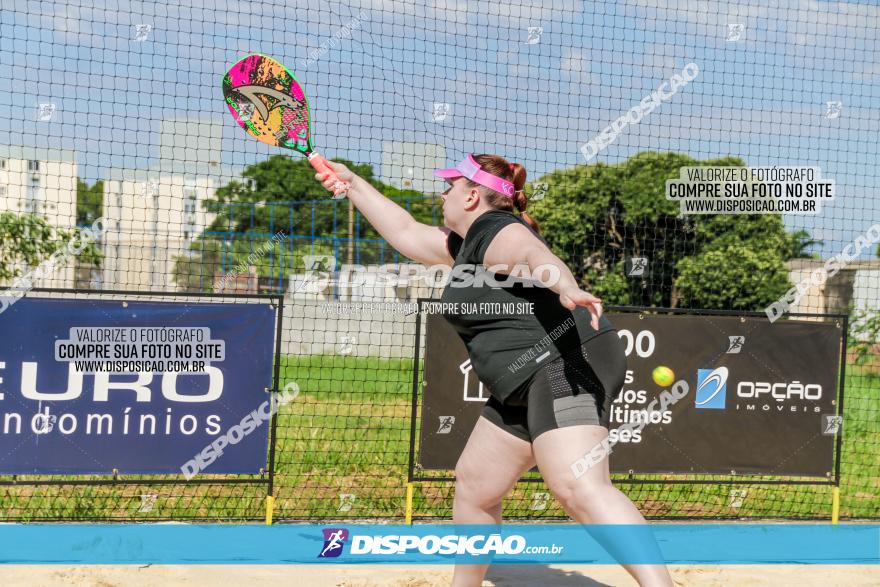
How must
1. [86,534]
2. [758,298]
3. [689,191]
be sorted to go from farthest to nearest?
[758,298]
[689,191]
[86,534]

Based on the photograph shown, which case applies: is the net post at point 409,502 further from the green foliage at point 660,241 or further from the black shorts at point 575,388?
the green foliage at point 660,241

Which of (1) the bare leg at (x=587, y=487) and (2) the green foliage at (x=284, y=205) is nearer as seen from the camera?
(1) the bare leg at (x=587, y=487)

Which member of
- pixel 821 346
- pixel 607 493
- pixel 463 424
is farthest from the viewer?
pixel 821 346

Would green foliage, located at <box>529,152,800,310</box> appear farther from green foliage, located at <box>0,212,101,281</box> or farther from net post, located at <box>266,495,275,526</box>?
net post, located at <box>266,495,275,526</box>

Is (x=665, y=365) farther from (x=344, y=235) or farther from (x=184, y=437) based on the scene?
(x=344, y=235)

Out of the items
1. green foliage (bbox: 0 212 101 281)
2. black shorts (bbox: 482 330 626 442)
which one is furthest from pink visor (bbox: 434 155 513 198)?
green foliage (bbox: 0 212 101 281)

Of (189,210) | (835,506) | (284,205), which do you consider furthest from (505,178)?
(284,205)

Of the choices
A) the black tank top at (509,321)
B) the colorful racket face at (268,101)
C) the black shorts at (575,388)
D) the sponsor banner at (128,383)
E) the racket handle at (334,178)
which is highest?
the colorful racket face at (268,101)

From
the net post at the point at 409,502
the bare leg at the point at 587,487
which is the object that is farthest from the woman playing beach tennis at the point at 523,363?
the net post at the point at 409,502

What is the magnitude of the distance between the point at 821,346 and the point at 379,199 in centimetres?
362

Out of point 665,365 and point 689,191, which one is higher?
point 689,191

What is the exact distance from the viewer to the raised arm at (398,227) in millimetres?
3830

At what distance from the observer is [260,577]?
15.1 feet

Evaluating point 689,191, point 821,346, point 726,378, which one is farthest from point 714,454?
point 689,191
